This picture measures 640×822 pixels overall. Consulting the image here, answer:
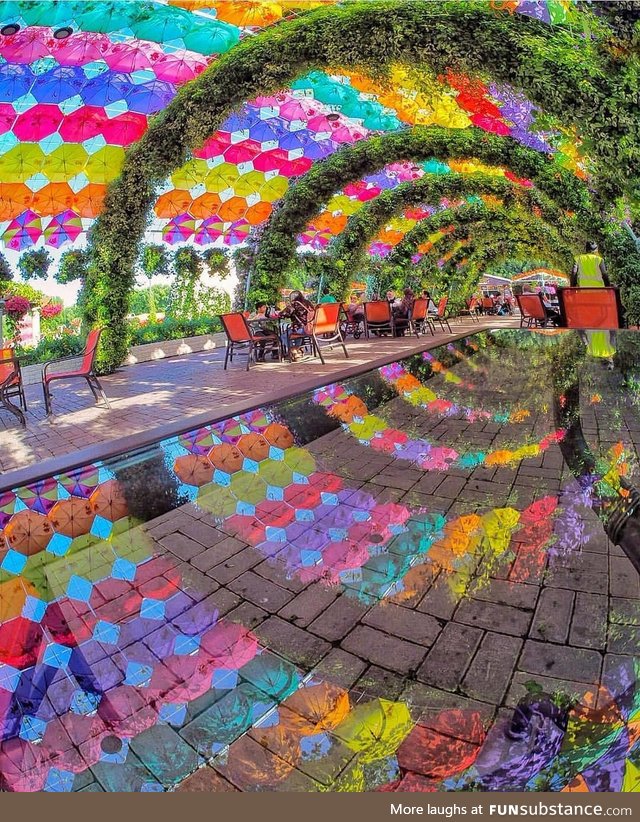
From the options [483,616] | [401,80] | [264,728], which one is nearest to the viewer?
[264,728]

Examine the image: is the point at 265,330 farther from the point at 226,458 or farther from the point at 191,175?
the point at 226,458

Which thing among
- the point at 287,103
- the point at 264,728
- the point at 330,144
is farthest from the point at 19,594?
the point at 330,144

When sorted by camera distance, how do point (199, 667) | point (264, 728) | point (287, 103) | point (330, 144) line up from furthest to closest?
point (330, 144) → point (287, 103) → point (199, 667) → point (264, 728)

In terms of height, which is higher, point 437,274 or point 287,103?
point 287,103

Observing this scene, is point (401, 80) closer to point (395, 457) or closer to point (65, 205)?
point (395, 457)

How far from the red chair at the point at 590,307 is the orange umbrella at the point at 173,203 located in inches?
426

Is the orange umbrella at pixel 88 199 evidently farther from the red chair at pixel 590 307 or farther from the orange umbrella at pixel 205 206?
the red chair at pixel 590 307

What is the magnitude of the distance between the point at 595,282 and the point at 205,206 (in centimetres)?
1120

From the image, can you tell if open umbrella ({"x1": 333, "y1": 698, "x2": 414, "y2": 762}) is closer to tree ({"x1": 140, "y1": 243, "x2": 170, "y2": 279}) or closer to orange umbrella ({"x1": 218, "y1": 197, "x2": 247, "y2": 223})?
orange umbrella ({"x1": 218, "y1": 197, "x2": 247, "y2": 223})

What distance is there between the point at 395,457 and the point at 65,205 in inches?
524

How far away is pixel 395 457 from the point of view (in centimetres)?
273

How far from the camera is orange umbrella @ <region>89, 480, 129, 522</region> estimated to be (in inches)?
72.5

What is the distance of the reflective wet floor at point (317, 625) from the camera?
36.0 inches

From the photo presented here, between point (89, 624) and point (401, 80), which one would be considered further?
point (401, 80)
